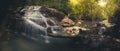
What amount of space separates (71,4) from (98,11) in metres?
3.37

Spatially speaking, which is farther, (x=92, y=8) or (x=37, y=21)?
(x=92, y=8)

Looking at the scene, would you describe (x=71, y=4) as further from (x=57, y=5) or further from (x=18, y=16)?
(x=18, y=16)

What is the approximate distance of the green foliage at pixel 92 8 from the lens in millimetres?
37656

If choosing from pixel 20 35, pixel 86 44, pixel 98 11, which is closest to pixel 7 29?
pixel 20 35

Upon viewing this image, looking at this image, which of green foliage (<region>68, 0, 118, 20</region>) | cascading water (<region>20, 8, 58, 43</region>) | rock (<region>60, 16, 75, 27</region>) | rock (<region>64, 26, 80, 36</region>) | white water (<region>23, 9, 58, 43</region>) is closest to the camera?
cascading water (<region>20, 8, 58, 43</region>)

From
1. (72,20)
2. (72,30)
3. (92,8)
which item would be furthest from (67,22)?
(92,8)

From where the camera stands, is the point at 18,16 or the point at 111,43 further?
the point at 18,16

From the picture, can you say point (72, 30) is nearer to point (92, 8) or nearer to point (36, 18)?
point (36, 18)

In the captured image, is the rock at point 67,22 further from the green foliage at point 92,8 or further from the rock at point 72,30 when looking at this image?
the green foliage at point 92,8

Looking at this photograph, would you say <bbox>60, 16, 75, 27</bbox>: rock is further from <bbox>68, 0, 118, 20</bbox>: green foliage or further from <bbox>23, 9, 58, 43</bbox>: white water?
<bbox>23, 9, 58, 43</bbox>: white water

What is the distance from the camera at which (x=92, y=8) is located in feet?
125

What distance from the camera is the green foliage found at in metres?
37.7

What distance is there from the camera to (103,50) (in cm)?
2903

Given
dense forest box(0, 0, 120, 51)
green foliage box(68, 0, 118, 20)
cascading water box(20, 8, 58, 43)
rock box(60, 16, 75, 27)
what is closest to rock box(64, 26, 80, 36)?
dense forest box(0, 0, 120, 51)
